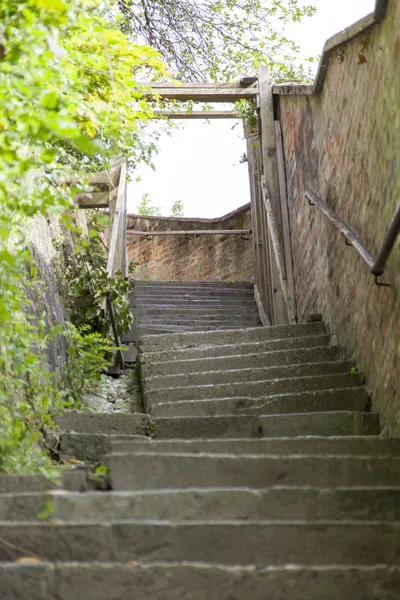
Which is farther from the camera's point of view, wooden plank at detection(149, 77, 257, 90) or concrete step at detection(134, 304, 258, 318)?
concrete step at detection(134, 304, 258, 318)

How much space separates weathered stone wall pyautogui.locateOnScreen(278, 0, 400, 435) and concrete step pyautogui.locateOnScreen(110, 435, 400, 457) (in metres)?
0.42

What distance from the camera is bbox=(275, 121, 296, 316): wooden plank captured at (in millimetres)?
7160

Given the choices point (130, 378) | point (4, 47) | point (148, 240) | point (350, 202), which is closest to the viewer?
point (4, 47)

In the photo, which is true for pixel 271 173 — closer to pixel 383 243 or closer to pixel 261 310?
pixel 261 310

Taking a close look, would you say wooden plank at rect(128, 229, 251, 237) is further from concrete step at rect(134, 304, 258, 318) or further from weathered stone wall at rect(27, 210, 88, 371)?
weathered stone wall at rect(27, 210, 88, 371)

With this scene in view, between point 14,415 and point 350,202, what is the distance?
9.17 ft

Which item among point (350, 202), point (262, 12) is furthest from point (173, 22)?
point (350, 202)

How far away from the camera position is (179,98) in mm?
8188

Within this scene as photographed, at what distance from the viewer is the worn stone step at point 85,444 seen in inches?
153

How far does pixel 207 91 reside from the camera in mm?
8023

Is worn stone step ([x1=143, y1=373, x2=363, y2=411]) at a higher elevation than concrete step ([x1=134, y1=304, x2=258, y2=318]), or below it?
below

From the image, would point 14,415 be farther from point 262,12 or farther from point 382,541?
point 262,12

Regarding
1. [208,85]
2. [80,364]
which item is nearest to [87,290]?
[80,364]

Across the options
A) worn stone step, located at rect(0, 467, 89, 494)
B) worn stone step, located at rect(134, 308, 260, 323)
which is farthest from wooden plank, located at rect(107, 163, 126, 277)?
worn stone step, located at rect(0, 467, 89, 494)
